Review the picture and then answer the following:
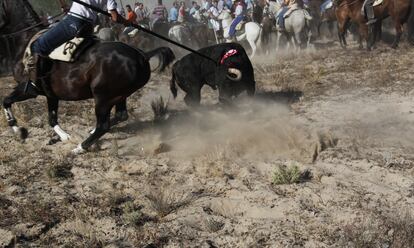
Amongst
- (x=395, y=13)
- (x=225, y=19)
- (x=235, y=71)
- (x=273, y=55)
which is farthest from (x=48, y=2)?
(x=235, y=71)

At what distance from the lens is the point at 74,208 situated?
5141 mm

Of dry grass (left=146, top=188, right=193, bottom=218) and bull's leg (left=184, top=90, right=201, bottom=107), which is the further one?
bull's leg (left=184, top=90, right=201, bottom=107)

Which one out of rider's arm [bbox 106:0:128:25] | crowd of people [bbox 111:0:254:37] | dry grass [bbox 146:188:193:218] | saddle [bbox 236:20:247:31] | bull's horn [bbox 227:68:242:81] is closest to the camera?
dry grass [bbox 146:188:193:218]

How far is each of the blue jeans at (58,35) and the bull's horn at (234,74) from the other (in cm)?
258

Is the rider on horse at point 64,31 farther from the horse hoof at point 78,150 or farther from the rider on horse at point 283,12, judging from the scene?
the rider on horse at point 283,12

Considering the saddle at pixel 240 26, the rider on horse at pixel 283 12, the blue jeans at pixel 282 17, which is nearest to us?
the rider on horse at pixel 283 12

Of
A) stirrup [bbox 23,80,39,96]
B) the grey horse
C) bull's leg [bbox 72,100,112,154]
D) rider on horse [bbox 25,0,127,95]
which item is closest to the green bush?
bull's leg [bbox 72,100,112,154]

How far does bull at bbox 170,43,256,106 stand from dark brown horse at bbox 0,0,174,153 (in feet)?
4.14

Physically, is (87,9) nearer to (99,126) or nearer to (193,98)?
(99,126)

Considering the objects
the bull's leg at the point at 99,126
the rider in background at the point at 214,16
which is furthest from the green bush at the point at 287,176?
the rider in background at the point at 214,16

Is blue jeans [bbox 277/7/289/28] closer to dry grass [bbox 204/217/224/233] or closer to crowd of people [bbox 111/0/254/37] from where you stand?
crowd of people [bbox 111/0/254/37]

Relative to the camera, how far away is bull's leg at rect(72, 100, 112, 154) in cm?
695

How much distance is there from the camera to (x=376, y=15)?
15.3 m

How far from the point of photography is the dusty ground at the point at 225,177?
4535mm
